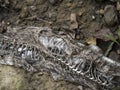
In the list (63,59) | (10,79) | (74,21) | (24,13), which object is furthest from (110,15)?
(10,79)

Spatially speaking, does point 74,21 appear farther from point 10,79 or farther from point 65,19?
point 10,79

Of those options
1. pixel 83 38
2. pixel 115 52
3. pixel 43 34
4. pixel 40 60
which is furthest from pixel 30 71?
pixel 115 52

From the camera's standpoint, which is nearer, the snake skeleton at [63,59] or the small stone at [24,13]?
the snake skeleton at [63,59]

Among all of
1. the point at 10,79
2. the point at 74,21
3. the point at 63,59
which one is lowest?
the point at 10,79

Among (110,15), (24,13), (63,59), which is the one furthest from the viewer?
(24,13)

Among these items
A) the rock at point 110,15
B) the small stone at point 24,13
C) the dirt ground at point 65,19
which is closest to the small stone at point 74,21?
the dirt ground at point 65,19

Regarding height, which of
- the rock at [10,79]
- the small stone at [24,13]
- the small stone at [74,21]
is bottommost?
the rock at [10,79]

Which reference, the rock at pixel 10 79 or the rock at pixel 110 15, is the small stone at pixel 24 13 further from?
the rock at pixel 110 15
